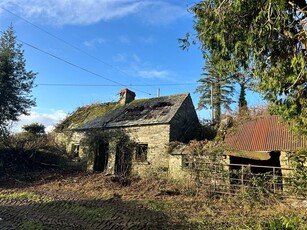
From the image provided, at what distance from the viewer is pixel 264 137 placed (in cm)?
1470

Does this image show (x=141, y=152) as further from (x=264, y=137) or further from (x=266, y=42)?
(x=266, y=42)

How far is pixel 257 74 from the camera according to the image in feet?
24.2

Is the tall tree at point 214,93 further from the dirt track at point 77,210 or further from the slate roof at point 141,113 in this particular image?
the dirt track at point 77,210

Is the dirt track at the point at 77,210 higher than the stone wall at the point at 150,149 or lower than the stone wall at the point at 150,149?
lower

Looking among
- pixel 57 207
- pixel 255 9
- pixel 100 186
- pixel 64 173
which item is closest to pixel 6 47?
pixel 64 173

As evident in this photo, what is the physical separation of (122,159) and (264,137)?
32.6 ft

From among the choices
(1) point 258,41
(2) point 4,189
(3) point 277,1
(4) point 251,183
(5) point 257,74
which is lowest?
(2) point 4,189

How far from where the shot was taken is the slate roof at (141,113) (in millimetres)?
19656

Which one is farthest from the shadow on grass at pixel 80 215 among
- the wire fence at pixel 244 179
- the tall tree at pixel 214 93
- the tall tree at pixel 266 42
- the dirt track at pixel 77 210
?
the tall tree at pixel 214 93

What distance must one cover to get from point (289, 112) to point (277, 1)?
3332 mm

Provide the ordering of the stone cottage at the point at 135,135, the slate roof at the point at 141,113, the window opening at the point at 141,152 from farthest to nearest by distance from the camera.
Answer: the slate roof at the point at 141,113
the window opening at the point at 141,152
the stone cottage at the point at 135,135

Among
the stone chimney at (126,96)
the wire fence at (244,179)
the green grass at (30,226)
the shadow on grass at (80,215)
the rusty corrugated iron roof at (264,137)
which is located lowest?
the green grass at (30,226)

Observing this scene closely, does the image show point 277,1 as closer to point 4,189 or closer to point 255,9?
point 255,9

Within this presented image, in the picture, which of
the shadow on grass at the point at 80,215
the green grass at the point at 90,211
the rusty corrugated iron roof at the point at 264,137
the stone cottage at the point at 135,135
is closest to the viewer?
the shadow on grass at the point at 80,215
